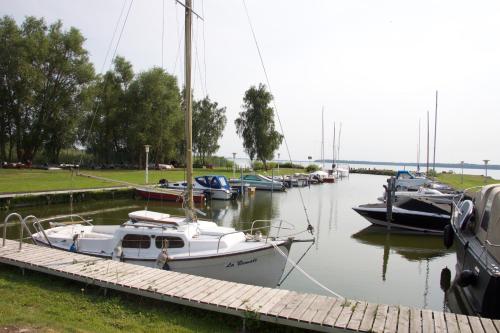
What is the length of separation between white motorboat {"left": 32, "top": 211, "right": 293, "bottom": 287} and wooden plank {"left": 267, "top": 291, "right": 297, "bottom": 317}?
3.45 metres

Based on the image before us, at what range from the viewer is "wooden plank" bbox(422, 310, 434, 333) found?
7.35m

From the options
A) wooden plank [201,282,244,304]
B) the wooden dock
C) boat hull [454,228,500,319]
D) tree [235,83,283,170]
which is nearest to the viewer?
the wooden dock

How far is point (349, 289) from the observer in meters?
13.6

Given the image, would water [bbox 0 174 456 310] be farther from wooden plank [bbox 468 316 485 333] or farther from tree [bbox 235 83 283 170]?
tree [bbox 235 83 283 170]

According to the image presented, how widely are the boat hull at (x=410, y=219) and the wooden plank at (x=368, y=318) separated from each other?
54.4 ft

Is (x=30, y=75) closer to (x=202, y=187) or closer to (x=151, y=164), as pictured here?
(x=151, y=164)

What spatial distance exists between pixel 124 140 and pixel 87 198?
3621 cm

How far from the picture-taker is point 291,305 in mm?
8266

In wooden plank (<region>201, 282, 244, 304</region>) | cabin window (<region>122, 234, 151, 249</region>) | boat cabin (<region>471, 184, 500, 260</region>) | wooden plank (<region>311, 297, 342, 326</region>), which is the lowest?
wooden plank (<region>201, 282, 244, 304</region>)

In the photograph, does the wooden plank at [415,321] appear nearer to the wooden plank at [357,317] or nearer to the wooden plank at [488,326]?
the wooden plank at [357,317]

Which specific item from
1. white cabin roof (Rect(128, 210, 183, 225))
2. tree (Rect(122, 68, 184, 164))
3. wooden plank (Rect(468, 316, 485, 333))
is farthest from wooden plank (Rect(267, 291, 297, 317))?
tree (Rect(122, 68, 184, 164))

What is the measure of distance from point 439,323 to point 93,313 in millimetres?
6560

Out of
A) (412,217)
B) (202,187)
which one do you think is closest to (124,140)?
(202,187)

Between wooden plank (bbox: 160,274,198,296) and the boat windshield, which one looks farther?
the boat windshield
